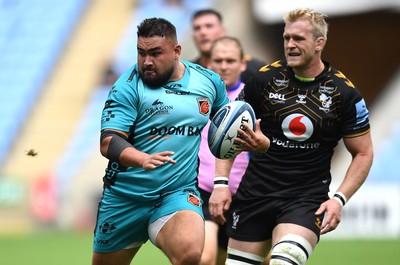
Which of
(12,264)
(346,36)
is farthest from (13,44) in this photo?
(12,264)

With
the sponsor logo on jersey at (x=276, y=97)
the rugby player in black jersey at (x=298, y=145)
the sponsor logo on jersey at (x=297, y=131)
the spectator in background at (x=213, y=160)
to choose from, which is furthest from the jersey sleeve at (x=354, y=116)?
the spectator in background at (x=213, y=160)

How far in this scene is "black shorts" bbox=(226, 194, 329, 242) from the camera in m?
6.73

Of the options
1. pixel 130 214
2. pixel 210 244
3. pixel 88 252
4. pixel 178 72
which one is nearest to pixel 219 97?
pixel 178 72

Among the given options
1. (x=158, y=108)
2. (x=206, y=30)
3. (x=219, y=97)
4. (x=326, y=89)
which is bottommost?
(x=158, y=108)

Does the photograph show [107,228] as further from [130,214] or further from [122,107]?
[122,107]

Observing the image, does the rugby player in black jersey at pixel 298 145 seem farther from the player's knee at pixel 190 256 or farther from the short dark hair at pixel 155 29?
the short dark hair at pixel 155 29

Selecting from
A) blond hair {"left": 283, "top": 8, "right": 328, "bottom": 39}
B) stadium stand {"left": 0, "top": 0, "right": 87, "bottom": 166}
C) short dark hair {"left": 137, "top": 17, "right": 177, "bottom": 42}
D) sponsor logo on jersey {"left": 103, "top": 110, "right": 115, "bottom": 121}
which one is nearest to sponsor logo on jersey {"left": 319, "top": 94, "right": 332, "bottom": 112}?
blond hair {"left": 283, "top": 8, "right": 328, "bottom": 39}

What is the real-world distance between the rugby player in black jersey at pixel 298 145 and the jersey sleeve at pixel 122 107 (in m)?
0.87

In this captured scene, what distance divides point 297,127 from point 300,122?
1.8 inches

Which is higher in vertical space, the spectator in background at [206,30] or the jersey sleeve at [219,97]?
the spectator in background at [206,30]

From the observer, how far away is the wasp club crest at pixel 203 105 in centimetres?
670

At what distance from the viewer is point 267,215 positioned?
6.93 metres

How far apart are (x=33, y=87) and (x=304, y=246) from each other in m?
15.3

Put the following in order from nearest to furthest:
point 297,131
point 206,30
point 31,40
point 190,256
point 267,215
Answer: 1. point 190,256
2. point 297,131
3. point 267,215
4. point 206,30
5. point 31,40
